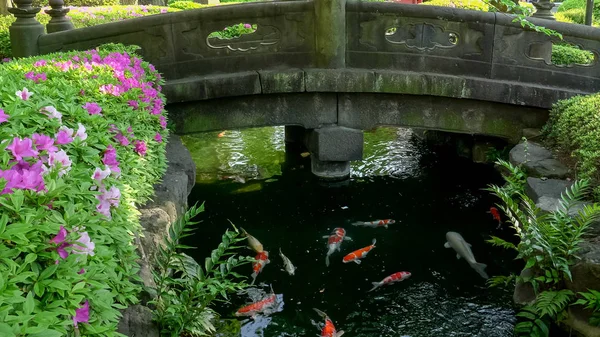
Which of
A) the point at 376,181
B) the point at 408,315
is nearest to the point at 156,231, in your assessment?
the point at 408,315

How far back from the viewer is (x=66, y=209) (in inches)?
97.0

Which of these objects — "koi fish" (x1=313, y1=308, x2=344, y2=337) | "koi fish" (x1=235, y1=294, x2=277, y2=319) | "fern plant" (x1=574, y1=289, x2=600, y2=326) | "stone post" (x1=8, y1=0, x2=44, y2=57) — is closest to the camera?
"fern plant" (x1=574, y1=289, x2=600, y2=326)

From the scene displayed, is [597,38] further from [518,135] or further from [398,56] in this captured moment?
[398,56]

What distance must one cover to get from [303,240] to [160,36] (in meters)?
3.05

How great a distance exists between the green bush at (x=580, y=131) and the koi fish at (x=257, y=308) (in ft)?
9.94

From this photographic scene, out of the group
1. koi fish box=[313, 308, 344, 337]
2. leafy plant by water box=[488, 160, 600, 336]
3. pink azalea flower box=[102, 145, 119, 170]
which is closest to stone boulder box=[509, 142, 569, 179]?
leafy plant by water box=[488, 160, 600, 336]

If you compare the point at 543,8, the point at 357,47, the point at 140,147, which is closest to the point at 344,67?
the point at 357,47

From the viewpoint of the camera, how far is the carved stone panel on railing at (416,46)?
7473 mm

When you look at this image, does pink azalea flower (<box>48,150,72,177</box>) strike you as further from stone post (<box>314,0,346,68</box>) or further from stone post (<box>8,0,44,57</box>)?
stone post (<box>8,0,44,57</box>)

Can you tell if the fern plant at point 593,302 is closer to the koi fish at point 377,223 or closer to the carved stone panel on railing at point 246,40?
the koi fish at point 377,223

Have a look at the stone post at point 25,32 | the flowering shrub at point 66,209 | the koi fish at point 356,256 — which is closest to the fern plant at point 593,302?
the koi fish at point 356,256

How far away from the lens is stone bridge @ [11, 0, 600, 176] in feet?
24.6

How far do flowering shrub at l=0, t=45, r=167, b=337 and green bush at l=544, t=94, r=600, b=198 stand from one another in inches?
A: 161

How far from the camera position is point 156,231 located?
164 inches
